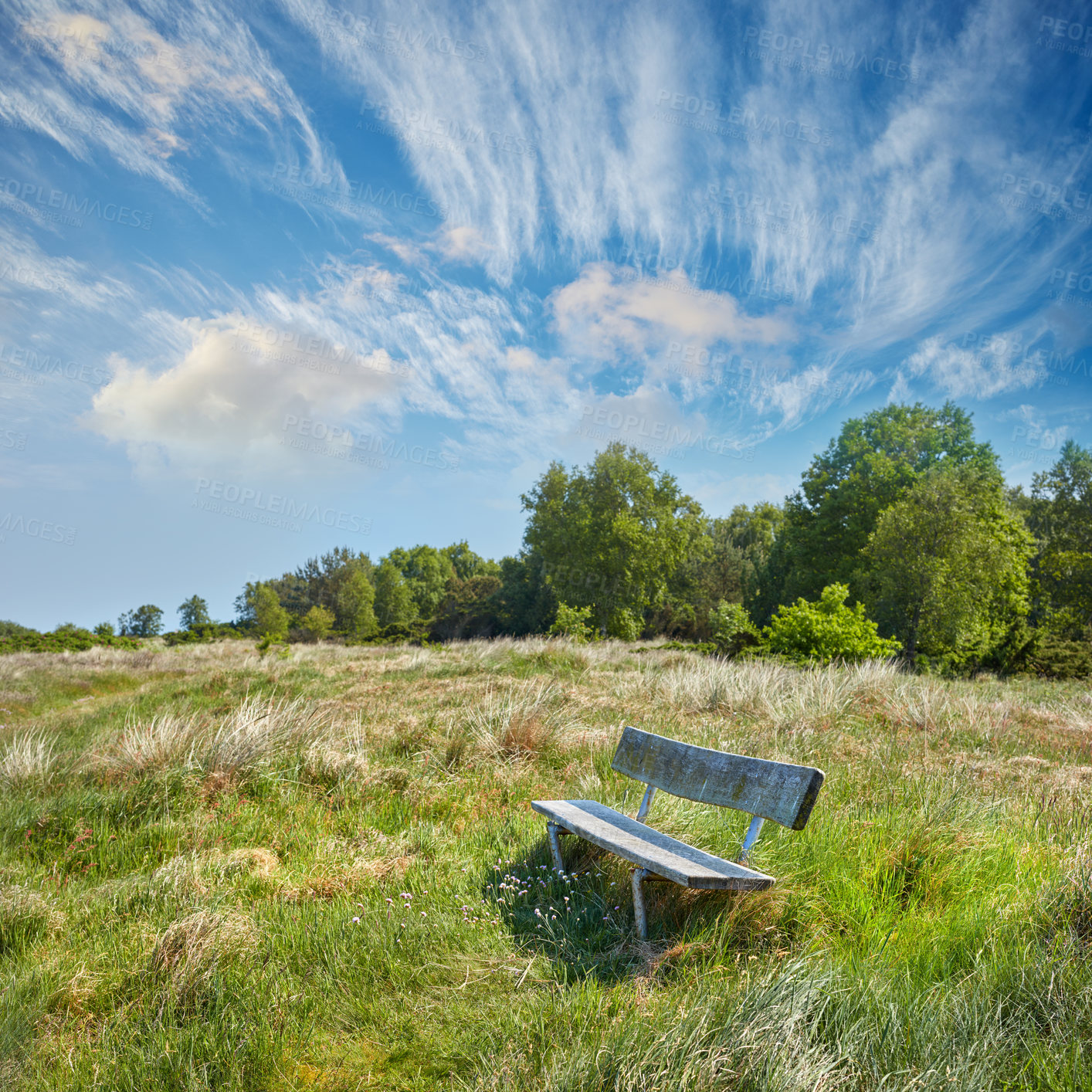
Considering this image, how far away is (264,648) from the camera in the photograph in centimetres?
2086

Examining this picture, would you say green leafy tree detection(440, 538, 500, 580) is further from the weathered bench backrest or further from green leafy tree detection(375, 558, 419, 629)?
the weathered bench backrest

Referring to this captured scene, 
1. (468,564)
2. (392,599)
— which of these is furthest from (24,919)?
(468,564)

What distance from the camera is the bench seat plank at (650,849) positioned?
2559mm

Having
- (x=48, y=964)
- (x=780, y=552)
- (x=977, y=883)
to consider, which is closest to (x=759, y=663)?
(x=977, y=883)

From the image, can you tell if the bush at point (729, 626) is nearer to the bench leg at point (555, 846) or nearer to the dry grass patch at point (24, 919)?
the bench leg at point (555, 846)

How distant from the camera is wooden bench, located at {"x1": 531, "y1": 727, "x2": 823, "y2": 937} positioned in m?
2.69

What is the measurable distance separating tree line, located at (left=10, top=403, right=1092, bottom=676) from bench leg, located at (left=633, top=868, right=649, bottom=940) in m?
11.2

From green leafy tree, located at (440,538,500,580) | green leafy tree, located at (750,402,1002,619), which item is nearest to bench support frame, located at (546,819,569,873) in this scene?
green leafy tree, located at (750,402,1002,619)

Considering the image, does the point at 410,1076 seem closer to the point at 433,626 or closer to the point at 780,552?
the point at 780,552

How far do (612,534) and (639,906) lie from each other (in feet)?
99.3

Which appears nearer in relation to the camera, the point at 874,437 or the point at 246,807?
the point at 246,807

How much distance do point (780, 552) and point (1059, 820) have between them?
95.0ft

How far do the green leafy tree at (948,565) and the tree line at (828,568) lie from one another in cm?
6

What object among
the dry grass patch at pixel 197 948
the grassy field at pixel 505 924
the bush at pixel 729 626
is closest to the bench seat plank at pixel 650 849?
the grassy field at pixel 505 924
